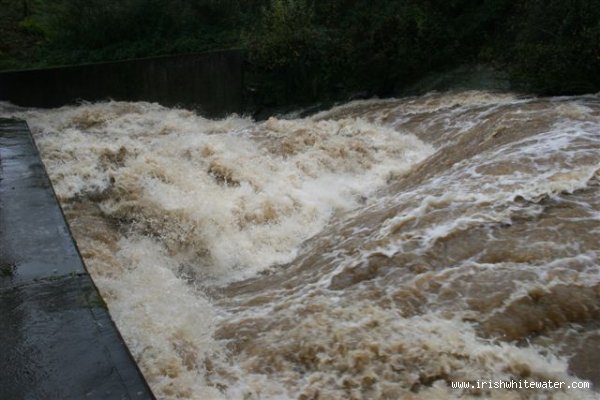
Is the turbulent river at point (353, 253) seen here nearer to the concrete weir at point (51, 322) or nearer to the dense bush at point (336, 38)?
the concrete weir at point (51, 322)

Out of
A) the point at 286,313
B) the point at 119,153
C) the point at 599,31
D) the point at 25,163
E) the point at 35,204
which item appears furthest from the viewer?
the point at 599,31

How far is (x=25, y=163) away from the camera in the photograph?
6457 millimetres

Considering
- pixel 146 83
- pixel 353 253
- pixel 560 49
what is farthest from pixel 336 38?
pixel 353 253

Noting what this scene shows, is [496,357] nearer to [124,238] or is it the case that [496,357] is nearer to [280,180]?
[124,238]

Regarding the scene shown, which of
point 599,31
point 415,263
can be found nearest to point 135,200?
point 415,263

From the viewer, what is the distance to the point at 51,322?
3400mm

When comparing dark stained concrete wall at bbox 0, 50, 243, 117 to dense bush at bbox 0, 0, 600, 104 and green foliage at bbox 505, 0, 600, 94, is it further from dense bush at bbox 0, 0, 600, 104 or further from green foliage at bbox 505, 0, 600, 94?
green foliage at bbox 505, 0, 600, 94

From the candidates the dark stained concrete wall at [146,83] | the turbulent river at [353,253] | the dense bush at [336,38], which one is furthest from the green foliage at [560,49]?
the dark stained concrete wall at [146,83]

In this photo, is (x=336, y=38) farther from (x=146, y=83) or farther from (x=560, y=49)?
(x=560, y=49)

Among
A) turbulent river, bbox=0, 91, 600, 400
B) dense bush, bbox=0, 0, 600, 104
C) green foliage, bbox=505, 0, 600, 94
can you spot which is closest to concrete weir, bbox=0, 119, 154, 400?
turbulent river, bbox=0, 91, 600, 400

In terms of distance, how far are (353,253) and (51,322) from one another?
278 centimetres

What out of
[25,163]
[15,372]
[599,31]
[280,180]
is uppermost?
[599,31]

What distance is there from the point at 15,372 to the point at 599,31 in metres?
9.76

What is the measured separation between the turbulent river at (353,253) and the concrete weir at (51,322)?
19.3 inches
